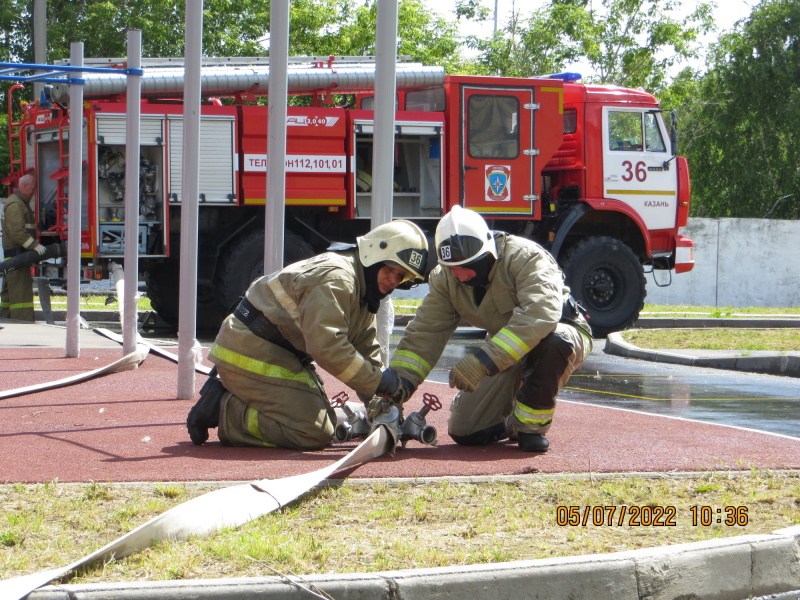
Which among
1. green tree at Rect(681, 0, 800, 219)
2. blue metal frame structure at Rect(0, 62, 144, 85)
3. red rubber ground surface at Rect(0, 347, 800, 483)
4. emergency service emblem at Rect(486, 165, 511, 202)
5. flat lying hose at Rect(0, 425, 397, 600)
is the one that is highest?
green tree at Rect(681, 0, 800, 219)

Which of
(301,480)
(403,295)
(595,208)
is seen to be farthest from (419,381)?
(403,295)

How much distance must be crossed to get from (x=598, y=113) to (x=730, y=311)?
705 cm

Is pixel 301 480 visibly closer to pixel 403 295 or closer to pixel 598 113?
pixel 598 113

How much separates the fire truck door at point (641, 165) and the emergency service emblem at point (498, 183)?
143cm

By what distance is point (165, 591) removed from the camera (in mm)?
3207

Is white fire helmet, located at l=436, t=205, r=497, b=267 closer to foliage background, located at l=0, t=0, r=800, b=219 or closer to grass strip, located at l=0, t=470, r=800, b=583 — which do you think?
grass strip, located at l=0, t=470, r=800, b=583

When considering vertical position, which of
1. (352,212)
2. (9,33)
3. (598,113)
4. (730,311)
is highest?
(9,33)

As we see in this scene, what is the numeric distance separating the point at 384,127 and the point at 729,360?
6.64 m

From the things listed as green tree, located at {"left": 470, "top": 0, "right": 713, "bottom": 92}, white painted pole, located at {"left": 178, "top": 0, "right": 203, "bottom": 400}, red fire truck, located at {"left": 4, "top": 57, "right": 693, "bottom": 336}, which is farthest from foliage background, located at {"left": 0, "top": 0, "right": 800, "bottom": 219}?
white painted pole, located at {"left": 178, "top": 0, "right": 203, "bottom": 400}

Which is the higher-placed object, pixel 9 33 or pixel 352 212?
pixel 9 33

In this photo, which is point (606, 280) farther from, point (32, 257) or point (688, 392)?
point (32, 257)

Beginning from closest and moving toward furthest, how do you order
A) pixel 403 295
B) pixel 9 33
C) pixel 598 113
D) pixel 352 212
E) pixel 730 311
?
pixel 352 212
pixel 598 113
pixel 730 311
pixel 403 295
pixel 9 33

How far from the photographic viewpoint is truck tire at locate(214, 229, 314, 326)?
1359 centimetres

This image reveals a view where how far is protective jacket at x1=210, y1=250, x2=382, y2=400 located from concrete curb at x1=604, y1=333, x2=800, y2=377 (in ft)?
23.4
